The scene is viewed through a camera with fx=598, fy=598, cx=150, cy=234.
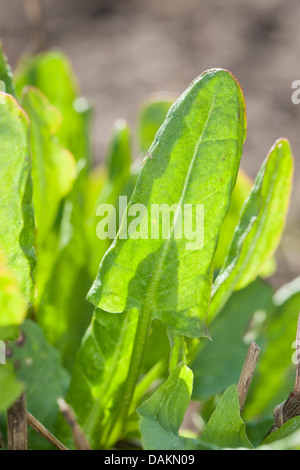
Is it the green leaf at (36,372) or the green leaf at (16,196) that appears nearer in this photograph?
the green leaf at (16,196)

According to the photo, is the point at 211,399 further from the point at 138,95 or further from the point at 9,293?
the point at 138,95

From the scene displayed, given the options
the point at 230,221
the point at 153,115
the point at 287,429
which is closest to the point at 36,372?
the point at 287,429

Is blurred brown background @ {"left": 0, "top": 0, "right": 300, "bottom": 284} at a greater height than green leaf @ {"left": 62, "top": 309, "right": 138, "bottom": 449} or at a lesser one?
greater

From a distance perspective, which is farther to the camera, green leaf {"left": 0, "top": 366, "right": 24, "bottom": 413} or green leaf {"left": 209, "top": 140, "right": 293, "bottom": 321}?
green leaf {"left": 209, "top": 140, "right": 293, "bottom": 321}

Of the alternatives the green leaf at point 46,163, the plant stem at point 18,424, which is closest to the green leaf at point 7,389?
the plant stem at point 18,424

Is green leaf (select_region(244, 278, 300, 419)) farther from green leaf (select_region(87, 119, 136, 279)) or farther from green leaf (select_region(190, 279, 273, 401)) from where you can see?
green leaf (select_region(87, 119, 136, 279))

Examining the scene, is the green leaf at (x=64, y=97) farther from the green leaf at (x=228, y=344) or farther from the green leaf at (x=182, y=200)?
the green leaf at (x=182, y=200)

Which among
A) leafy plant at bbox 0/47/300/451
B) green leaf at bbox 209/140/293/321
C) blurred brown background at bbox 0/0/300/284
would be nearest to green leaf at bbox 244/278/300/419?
leafy plant at bbox 0/47/300/451

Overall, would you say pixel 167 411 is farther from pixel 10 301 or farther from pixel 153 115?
pixel 153 115
